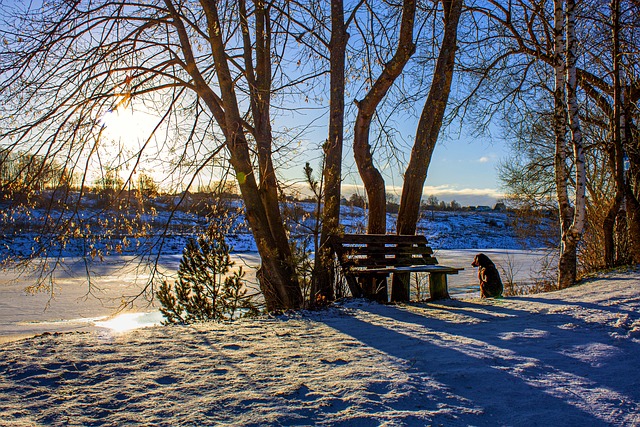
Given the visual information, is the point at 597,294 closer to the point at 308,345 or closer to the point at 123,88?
the point at 308,345

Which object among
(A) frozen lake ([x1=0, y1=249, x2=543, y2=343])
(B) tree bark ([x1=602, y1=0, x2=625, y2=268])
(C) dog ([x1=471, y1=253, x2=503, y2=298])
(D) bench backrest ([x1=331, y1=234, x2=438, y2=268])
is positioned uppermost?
(B) tree bark ([x1=602, y1=0, x2=625, y2=268])

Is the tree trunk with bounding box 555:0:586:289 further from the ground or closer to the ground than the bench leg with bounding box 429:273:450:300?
further from the ground

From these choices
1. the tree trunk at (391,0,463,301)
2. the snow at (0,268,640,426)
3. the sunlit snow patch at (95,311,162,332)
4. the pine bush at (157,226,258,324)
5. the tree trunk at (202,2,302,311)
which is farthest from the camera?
the sunlit snow patch at (95,311,162,332)

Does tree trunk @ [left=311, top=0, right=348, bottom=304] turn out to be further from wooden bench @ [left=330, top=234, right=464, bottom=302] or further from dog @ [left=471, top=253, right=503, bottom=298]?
dog @ [left=471, top=253, right=503, bottom=298]

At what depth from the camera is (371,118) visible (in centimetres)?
791

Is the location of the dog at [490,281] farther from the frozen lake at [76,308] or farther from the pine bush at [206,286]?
the pine bush at [206,286]

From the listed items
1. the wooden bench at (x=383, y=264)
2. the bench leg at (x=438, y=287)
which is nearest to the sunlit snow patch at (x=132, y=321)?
the wooden bench at (x=383, y=264)

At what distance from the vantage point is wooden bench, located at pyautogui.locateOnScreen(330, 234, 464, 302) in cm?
624

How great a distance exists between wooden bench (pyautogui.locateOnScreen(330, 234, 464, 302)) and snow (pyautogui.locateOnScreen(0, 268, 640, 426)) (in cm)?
160

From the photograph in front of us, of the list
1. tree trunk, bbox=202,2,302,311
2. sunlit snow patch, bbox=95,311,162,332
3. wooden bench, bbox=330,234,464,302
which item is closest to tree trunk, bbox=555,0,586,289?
wooden bench, bbox=330,234,464,302

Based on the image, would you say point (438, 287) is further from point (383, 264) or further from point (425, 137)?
point (425, 137)

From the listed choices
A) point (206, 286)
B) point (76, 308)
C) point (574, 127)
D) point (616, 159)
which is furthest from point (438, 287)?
point (76, 308)

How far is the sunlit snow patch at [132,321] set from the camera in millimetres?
7976

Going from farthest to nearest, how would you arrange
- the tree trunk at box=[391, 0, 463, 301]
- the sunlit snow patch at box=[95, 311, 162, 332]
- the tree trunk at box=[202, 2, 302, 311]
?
the sunlit snow patch at box=[95, 311, 162, 332], the tree trunk at box=[391, 0, 463, 301], the tree trunk at box=[202, 2, 302, 311]
